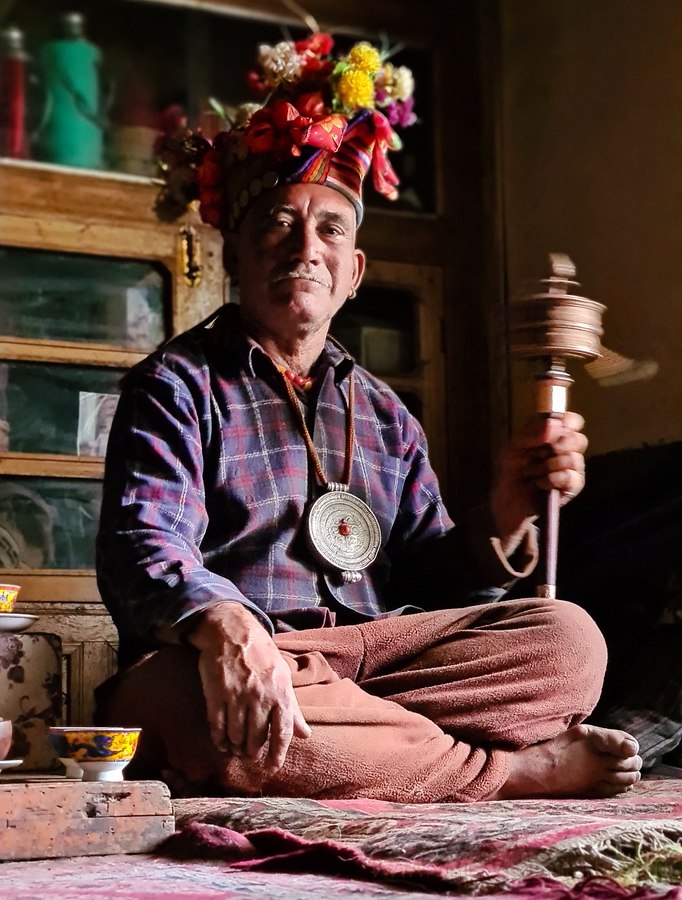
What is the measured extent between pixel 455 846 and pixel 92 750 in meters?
0.51

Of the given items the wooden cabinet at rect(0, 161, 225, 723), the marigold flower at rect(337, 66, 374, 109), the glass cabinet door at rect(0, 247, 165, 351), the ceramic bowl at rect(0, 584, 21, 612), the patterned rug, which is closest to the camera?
the patterned rug

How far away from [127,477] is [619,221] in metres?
1.42

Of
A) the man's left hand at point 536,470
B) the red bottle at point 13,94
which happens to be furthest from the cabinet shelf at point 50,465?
the man's left hand at point 536,470

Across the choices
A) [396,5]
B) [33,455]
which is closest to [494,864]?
[33,455]

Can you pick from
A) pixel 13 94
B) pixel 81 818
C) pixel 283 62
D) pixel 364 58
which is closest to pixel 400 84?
pixel 364 58

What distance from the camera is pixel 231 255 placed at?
2520 millimetres

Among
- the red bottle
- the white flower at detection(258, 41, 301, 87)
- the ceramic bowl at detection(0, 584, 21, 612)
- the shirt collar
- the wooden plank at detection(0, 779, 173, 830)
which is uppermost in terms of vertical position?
the red bottle

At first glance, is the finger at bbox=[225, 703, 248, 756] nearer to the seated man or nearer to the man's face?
the seated man

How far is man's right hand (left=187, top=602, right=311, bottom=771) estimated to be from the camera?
168 centimetres

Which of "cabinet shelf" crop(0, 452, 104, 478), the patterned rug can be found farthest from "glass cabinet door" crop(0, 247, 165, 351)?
the patterned rug

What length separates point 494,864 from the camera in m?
1.29

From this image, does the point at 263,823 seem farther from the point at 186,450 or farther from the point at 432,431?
the point at 432,431

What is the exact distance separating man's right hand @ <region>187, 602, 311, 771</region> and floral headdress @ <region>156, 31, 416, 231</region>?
95cm

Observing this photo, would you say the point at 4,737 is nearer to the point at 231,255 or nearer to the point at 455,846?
the point at 455,846
